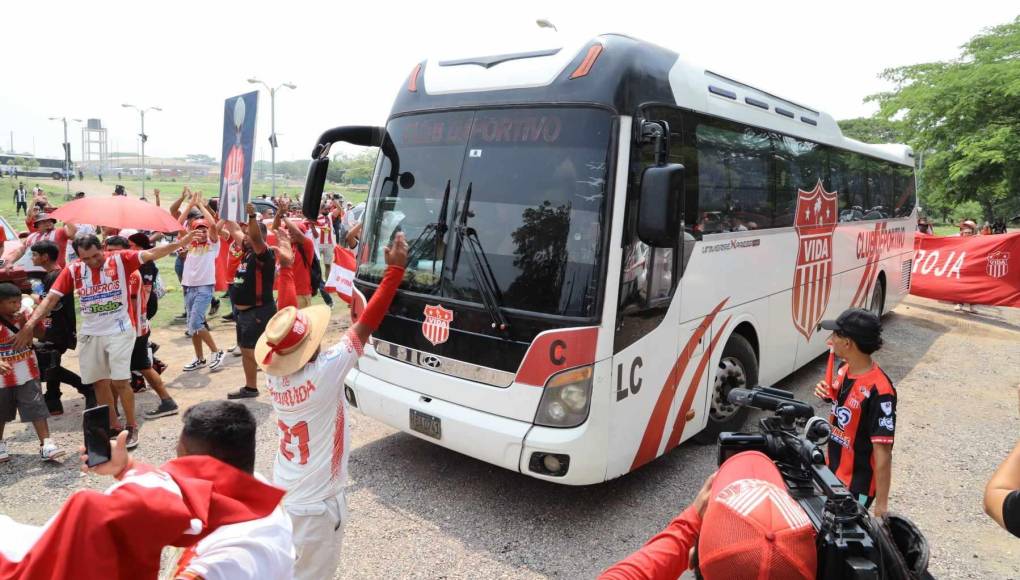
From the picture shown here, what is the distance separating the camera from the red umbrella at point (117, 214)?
245 inches

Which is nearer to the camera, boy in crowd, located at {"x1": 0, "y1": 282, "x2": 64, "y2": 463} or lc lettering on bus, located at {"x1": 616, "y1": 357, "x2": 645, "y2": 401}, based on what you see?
lc lettering on bus, located at {"x1": 616, "y1": 357, "x2": 645, "y2": 401}

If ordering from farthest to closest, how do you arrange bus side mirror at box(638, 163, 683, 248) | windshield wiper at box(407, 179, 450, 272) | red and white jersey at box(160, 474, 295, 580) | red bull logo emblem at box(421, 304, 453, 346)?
1. windshield wiper at box(407, 179, 450, 272)
2. red bull logo emblem at box(421, 304, 453, 346)
3. bus side mirror at box(638, 163, 683, 248)
4. red and white jersey at box(160, 474, 295, 580)

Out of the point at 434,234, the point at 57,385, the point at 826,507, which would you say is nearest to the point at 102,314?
the point at 57,385

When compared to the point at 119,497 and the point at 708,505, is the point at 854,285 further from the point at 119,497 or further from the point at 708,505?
the point at 119,497

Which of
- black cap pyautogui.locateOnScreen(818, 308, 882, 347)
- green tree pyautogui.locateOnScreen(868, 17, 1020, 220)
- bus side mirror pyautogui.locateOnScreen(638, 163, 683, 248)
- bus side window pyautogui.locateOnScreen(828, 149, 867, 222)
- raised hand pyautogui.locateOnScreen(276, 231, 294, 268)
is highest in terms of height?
green tree pyautogui.locateOnScreen(868, 17, 1020, 220)

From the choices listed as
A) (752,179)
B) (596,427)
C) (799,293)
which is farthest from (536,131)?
(799,293)

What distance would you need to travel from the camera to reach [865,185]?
28.9 ft

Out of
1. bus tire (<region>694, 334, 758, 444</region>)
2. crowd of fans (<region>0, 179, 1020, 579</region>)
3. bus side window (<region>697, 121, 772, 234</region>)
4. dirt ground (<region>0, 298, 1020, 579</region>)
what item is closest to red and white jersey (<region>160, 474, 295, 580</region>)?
crowd of fans (<region>0, 179, 1020, 579</region>)

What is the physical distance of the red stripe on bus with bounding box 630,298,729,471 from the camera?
4516 millimetres

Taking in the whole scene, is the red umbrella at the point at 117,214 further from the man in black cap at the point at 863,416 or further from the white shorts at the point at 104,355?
the man in black cap at the point at 863,416

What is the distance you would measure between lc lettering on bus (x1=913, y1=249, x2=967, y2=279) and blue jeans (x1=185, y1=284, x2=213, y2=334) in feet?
46.5

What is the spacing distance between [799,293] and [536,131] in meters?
4.15

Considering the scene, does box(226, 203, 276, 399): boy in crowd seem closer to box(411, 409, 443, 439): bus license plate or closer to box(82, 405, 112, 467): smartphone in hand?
box(411, 409, 443, 439): bus license plate

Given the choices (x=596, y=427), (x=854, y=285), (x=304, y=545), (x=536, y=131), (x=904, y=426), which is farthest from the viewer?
(x=854, y=285)
